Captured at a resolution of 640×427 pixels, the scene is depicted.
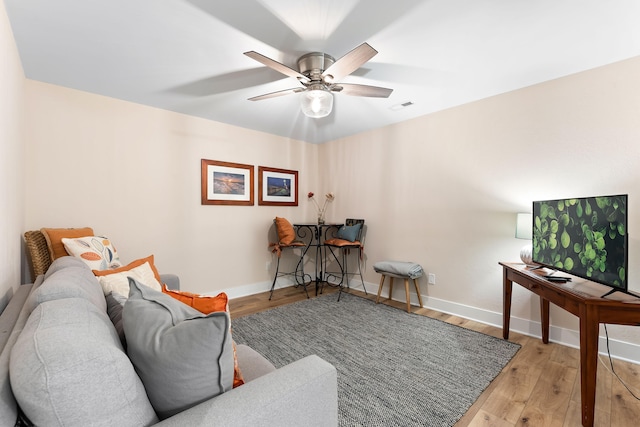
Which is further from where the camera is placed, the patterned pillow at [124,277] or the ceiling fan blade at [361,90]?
the ceiling fan blade at [361,90]

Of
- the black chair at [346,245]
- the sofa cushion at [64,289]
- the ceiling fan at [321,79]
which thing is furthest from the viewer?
the black chair at [346,245]

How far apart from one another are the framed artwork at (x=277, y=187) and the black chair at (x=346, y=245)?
35.3 inches

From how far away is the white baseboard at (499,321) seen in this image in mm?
2084

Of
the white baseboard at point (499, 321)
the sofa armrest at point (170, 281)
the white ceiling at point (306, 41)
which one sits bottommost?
the white baseboard at point (499, 321)

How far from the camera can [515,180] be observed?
2619 mm

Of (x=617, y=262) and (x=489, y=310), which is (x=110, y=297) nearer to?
(x=617, y=262)

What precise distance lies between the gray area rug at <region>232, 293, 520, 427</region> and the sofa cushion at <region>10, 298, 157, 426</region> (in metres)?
1.24

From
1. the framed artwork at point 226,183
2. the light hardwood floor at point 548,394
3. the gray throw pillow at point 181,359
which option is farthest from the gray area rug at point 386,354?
the framed artwork at point 226,183

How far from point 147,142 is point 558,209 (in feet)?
12.5

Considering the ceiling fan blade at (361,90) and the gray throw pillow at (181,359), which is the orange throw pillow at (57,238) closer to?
the gray throw pillow at (181,359)

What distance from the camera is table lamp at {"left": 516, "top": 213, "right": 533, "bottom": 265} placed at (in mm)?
2365

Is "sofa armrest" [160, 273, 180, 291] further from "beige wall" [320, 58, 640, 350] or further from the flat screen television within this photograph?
the flat screen television

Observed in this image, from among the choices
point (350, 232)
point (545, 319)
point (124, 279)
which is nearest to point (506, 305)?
point (545, 319)

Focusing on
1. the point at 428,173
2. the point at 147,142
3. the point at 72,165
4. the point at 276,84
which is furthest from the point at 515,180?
the point at 72,165
